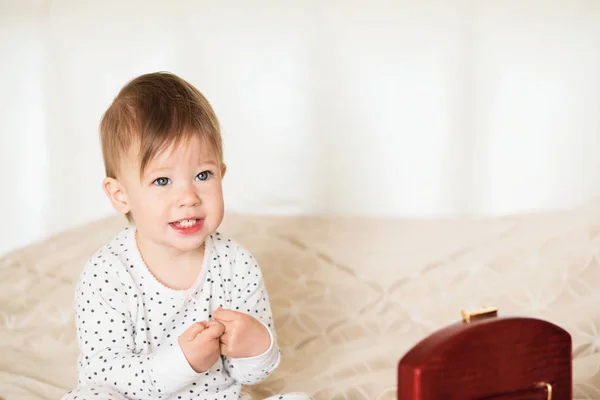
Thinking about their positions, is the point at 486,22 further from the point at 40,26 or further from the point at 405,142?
the point at 40,26

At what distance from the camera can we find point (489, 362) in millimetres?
861

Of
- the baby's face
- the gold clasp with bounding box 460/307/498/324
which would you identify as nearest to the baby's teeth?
the baby's face

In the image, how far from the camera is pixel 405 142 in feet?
7.34

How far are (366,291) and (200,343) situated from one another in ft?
2.27

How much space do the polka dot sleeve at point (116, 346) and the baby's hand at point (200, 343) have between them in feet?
0.03

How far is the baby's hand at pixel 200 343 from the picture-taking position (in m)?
1.16

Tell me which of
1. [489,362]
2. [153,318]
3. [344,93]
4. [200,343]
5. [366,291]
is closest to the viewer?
[489,362]

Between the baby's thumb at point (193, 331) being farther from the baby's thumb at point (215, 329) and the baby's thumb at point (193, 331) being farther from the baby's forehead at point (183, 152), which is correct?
the baby's forehead at point (183, 152)

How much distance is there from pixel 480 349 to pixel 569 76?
1.42m

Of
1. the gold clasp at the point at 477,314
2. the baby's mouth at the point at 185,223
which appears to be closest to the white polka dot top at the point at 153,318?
the baby's mouth at the point at 185,223

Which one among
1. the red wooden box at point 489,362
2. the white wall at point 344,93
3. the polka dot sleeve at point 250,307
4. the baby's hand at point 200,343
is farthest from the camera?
the white wall at point 344,93

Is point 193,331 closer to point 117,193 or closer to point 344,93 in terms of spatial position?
point 117,193

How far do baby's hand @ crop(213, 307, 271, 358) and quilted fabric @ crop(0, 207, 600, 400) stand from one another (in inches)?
9.2

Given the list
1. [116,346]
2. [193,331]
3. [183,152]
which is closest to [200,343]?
[193,331]
